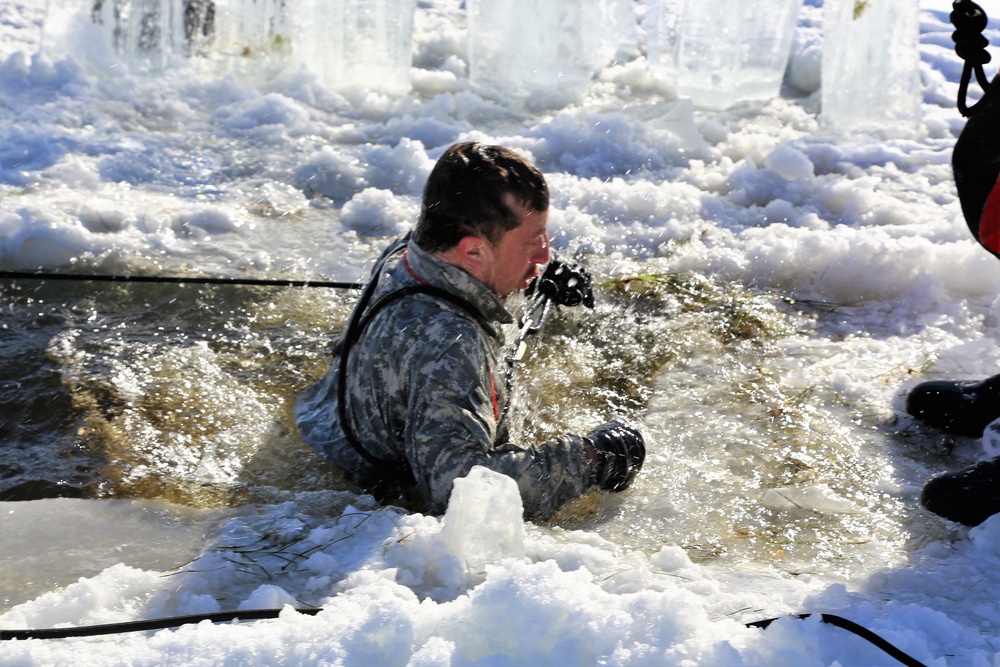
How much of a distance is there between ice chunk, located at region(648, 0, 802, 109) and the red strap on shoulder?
4.66 metres

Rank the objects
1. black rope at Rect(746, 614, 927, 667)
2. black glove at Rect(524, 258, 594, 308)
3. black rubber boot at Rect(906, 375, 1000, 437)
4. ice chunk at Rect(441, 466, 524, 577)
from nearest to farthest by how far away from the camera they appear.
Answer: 1. black rope at Rect(746, 614, 927, 667)
2. ice chunk at Rect(441, 466, 524, 577)
3. black rubber boot at Rect(906, 375, 1000, 437)
4. black glove at Rect(524, 258, 594, 308)

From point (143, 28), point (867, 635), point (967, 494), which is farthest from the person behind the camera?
point (143, 28)

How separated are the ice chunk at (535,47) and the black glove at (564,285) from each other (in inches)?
170

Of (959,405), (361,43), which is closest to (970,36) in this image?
(959,405)

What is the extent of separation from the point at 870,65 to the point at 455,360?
5.72m

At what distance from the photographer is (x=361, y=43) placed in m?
7.55

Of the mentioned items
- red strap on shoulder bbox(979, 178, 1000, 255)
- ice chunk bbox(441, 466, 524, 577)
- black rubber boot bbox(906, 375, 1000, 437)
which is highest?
red strap on shoulder bbox(979, 178, 1000, 255)

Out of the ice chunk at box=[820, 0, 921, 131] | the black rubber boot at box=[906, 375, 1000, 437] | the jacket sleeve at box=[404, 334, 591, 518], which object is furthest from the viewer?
the ice chunk at box=[820, 0, 921, 131]

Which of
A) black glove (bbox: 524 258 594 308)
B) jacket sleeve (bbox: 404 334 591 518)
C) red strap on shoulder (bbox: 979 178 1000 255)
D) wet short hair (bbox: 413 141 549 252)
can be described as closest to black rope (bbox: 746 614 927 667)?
jacket sleeve (bbox: 404 334 591 518)

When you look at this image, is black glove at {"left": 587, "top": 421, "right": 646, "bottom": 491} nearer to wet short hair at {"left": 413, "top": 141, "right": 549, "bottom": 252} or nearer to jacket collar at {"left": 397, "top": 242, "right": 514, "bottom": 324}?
jacket collar at {"left": 397, "top": 242, "right": 514, "bottom": 324}

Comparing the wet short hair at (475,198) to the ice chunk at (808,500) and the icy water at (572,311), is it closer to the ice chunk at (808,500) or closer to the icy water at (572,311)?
the icy water at (572,311)

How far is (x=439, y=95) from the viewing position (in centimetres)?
749

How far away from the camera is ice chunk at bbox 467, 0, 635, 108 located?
787cm

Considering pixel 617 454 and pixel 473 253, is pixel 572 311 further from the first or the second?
pixel 473 253
